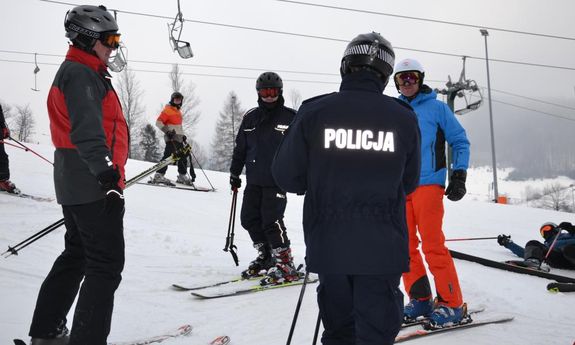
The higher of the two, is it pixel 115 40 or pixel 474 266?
pixel 115 40

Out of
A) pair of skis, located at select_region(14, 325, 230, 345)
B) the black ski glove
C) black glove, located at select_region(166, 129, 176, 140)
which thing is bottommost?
pair of skis, located at select_region(14, 325, 230, 345)

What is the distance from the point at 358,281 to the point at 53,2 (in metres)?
21.2

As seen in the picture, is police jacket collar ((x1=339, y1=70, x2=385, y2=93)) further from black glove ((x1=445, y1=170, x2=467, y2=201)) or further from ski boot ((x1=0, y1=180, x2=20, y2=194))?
ski boot ((x1=0, y1=180, x2=20, y2=194))

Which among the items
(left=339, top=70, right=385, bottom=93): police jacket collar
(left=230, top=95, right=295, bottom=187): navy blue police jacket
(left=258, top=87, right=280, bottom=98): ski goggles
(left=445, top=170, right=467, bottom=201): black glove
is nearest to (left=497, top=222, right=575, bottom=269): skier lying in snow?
(left=445, top=170, right=467, bottom=201): black glove

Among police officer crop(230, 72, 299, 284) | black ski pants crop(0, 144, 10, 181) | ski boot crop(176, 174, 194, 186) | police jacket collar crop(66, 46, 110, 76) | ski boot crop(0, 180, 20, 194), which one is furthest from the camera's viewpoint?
ski boot crop(176, 174, 194, 186)

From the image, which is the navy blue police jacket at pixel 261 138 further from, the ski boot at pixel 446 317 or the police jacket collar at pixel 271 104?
the ski boot at pixel 446 317

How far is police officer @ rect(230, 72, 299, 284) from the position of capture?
496cm

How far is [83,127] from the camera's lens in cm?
240

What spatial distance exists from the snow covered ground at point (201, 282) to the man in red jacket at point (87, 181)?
70 centimetres

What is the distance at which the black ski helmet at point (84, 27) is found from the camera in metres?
2.67

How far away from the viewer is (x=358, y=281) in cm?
211

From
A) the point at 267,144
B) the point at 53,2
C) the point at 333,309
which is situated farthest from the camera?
the point at 53,2

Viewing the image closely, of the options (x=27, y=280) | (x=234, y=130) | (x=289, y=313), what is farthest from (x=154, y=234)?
(x=234, y=130)

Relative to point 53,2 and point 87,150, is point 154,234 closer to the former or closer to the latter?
point 87,150
